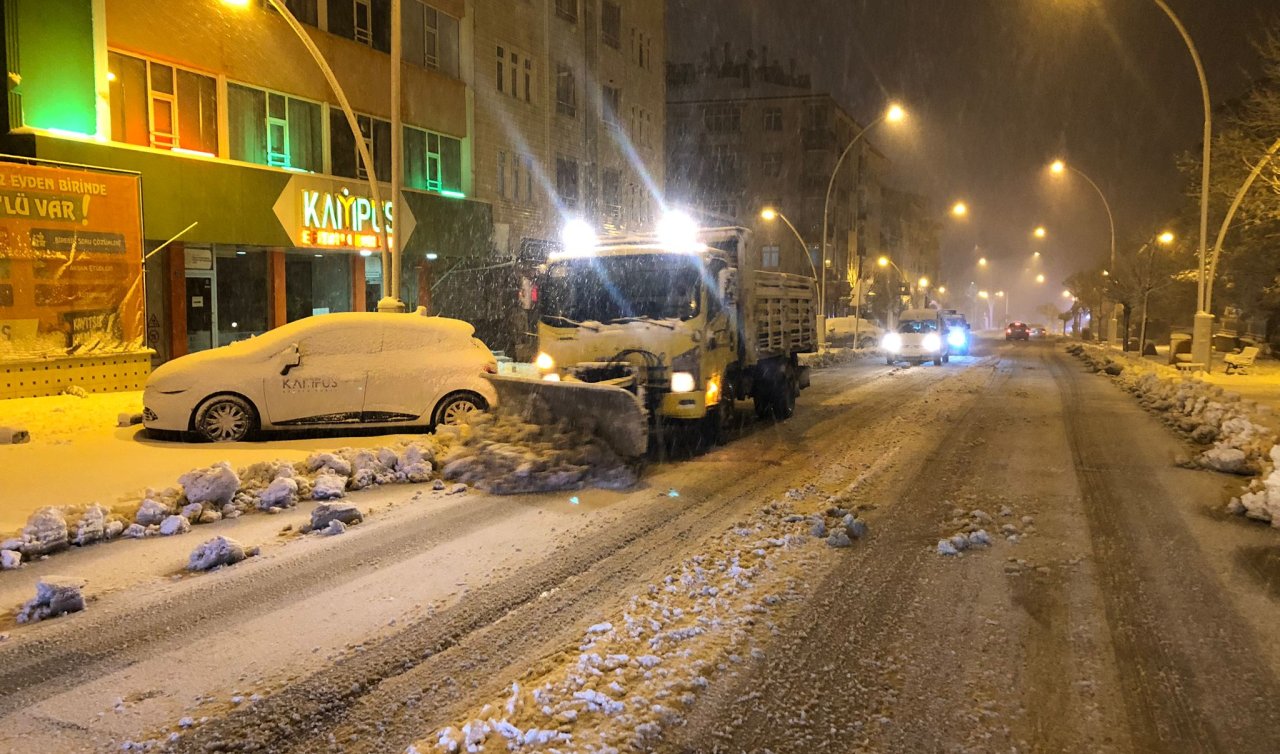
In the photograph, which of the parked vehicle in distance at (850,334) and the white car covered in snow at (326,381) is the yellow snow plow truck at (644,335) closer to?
the white car covered in snow at (326,381)

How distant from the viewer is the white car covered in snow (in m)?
11.2

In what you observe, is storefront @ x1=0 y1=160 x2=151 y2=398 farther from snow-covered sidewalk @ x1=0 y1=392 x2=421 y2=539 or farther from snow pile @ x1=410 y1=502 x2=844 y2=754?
snow pile @ x1=410 y1=502 x2=844 y2=754

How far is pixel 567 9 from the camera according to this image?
3338 centimetres

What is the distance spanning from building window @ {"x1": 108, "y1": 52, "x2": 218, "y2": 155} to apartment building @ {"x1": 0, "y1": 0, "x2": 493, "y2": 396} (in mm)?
33

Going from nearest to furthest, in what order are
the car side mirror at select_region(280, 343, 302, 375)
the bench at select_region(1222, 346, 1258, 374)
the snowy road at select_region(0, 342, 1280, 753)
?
1. the snowy road at select_region(0, 342, 1280, 753)
2. the car side mirror at select_region(280, 343, 302, 375)
3. the bench at select_region(1222, 346, 1258, 374)

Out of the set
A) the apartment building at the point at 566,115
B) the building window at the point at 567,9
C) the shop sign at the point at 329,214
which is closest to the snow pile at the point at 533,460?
the shop sign at the point at 329,214

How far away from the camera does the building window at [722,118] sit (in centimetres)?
7419

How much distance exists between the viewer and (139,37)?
18594 millimetres

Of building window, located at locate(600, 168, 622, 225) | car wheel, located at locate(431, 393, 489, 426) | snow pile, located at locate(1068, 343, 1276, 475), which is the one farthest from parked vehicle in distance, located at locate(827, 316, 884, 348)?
car wheel, located at locate(431, 393, 489, 426)

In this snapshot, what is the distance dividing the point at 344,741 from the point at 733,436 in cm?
971

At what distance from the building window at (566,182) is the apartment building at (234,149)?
5.57 meters

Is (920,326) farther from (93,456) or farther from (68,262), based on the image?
(93,456)

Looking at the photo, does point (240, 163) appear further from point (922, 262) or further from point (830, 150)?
point (922, 262)

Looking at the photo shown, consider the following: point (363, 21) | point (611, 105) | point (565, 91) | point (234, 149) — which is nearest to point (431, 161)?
point (363, 21)
